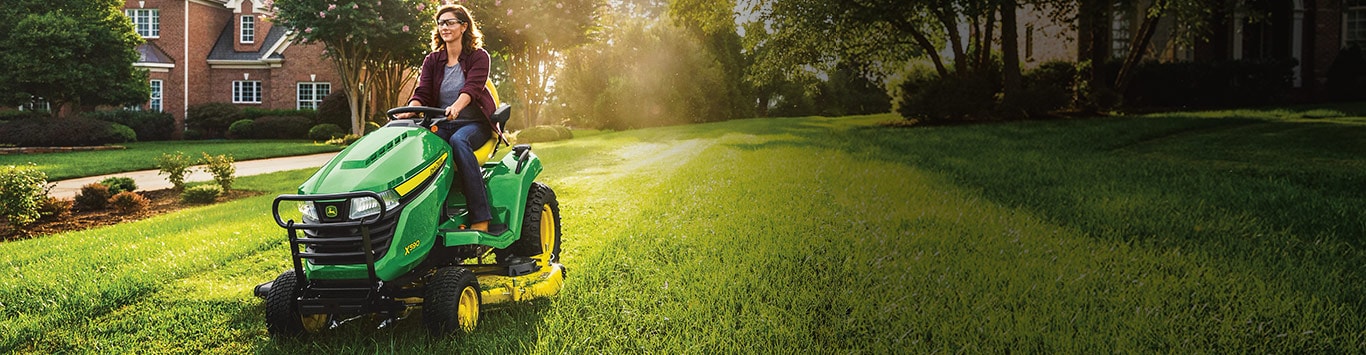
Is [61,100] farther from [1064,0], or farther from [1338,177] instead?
[1338,177]

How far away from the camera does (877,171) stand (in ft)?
31.7

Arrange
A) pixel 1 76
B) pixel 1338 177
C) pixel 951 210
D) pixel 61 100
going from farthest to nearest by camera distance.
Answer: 1. pixel 61 100
2. pixel 1 76
3. pixel 1338 177
4. pixel 951 210

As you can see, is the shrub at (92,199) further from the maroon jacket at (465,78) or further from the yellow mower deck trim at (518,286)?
the yellow mower deck trim at (518,286)

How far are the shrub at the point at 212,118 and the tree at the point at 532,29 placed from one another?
45.3 ft

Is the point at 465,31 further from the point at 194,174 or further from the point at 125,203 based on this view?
the point at 194,174

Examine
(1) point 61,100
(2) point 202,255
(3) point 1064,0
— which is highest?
(3) point 1064,0

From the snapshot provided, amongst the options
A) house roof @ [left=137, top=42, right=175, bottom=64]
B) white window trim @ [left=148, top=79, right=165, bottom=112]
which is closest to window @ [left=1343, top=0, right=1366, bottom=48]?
house roof @ [left=137, top=42, right=175, bottom=64]

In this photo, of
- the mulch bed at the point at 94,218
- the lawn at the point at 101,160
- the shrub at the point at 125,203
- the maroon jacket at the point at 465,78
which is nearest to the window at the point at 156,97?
the lawn at the point at 101,160

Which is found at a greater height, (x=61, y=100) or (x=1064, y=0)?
(x=1064, y=0)

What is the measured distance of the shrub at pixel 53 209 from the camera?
8703mm

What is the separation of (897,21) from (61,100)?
27335 mm

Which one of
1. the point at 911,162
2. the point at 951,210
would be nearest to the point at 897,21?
the point at 911,162

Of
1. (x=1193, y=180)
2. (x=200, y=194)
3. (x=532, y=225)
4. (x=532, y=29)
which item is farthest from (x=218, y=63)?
(x=1193, y=180)

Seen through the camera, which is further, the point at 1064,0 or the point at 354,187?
the point at 1064,0
